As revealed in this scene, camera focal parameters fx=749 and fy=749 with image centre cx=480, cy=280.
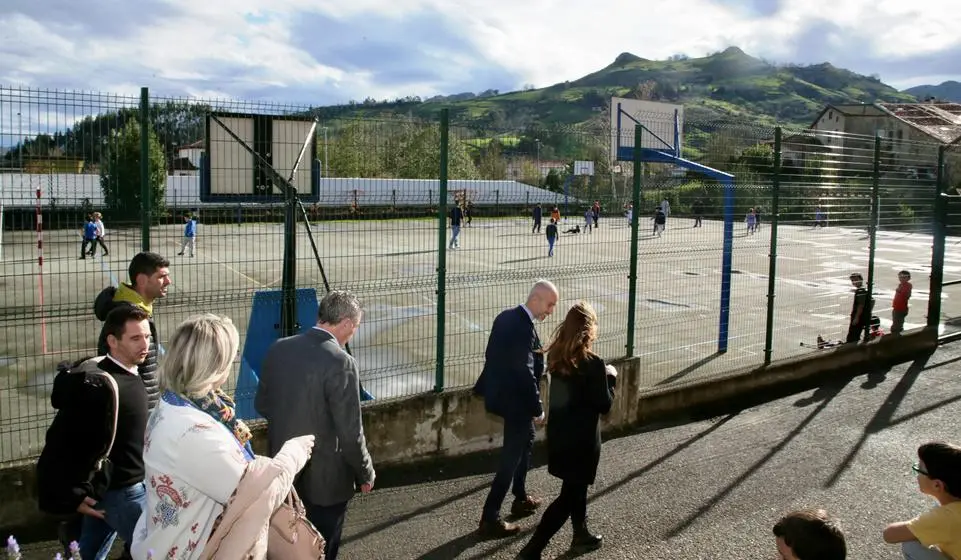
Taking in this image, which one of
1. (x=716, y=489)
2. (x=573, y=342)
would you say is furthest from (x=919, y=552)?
Answer: (x=716, y=489)

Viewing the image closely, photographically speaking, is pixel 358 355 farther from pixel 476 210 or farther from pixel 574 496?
pixel 574 496

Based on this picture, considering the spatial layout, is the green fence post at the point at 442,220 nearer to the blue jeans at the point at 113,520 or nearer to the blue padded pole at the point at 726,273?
the blue jeans at the point at 113,520

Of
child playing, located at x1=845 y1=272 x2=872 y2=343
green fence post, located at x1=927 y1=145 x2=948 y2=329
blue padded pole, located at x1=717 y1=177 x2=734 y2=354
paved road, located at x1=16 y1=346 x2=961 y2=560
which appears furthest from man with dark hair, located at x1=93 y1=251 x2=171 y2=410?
green fence post, located at x1=927 y1=145 x2=948 y2=329

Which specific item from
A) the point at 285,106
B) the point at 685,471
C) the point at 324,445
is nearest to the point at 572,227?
the point at 685,471

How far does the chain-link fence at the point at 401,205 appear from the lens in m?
5.26

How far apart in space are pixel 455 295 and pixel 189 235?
9442 millimetres

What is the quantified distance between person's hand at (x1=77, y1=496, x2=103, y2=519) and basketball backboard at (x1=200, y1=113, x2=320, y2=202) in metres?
2.62

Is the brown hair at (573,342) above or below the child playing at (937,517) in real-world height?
above

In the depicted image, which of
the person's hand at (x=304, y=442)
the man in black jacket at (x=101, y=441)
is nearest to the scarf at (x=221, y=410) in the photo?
the person's hand at (x=304, y=442)

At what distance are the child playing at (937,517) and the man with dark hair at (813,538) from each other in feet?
1.94

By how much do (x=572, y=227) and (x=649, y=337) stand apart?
14.9 feet

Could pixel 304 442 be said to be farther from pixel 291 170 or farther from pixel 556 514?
pixel 291 170

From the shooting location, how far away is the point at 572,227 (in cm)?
800

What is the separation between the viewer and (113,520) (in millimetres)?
3631
